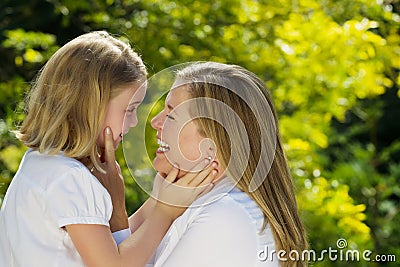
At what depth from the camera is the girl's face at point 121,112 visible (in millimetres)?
2271

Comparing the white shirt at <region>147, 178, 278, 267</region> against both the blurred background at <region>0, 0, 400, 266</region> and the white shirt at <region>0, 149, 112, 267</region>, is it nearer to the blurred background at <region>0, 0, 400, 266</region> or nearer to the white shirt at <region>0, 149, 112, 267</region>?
the white shirt at <region>0, 149, 112, 267</region>

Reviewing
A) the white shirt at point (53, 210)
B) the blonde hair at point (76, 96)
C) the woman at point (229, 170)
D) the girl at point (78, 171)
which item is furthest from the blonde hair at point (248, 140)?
the white shirt at point (53, 210)

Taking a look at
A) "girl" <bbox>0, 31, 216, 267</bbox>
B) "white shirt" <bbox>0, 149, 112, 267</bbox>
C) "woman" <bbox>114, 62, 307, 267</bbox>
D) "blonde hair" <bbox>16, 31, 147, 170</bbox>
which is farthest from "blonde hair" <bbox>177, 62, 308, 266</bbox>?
"white shirt" <bbox>0, 149, 112, 267</bbox>

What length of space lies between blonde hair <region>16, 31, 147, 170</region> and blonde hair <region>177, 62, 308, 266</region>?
0.74 ft

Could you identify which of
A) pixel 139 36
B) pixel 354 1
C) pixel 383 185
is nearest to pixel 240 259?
pixel 139 36

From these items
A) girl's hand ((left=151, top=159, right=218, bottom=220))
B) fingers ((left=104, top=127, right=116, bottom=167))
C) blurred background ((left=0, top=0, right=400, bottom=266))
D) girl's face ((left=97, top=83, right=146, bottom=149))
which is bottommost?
blurred background ((left=0, top=0, right=400, bottom=266))

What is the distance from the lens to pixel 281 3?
396 centimetres

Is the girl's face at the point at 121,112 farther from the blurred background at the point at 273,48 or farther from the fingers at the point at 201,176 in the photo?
the blurred background at the point at 273,48

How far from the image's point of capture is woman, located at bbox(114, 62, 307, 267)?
2086 mm

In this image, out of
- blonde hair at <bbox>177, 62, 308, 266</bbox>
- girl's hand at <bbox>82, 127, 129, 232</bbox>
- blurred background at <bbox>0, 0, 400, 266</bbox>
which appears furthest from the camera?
blurred background at <bbox>0, 0, 400, 266</bbox>

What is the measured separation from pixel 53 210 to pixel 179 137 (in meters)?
0.41

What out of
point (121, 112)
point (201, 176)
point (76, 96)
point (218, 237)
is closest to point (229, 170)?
point (201, 176)

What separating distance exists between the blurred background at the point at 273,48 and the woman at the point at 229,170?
1.40 m

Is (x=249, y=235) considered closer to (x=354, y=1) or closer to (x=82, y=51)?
(x=82, y=51)
